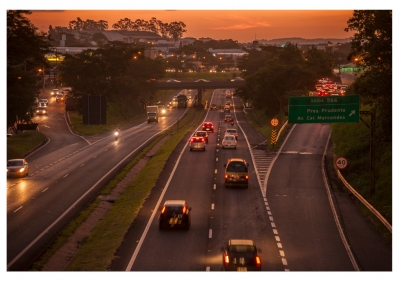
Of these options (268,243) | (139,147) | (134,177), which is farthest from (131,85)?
(268,243)

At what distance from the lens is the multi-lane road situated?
34.4 metres

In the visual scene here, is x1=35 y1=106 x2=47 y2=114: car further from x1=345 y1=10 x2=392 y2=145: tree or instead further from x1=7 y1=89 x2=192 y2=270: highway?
x1=345 y1=10 x2=392 y2=145: tree

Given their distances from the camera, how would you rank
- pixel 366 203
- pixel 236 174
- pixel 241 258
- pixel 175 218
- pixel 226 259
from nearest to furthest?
1. pixel 241 258
2. pixel 226 259
3. pixel 175 218
4. pixel 366 203
5. pixel 236 174

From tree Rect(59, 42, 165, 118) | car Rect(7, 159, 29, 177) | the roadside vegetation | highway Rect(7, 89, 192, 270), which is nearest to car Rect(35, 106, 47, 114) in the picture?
tree Rect(59, 42, 165, 118)

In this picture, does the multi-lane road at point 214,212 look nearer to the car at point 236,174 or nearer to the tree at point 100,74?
the car at point 236,174

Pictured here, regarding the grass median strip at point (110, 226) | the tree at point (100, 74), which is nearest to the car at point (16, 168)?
the grass median strip at point (110, 226)

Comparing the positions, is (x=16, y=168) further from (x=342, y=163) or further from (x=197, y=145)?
(x=342, y=163)

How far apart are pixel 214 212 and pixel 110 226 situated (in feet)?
24.6

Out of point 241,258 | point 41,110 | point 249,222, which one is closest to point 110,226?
point 249,222

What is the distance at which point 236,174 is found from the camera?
54844mm

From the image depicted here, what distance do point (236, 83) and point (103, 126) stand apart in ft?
223

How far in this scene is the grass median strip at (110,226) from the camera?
34.3 metres

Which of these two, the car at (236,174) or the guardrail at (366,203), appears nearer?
the guardrail at (366,203)

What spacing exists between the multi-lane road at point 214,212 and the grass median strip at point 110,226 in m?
0.70
